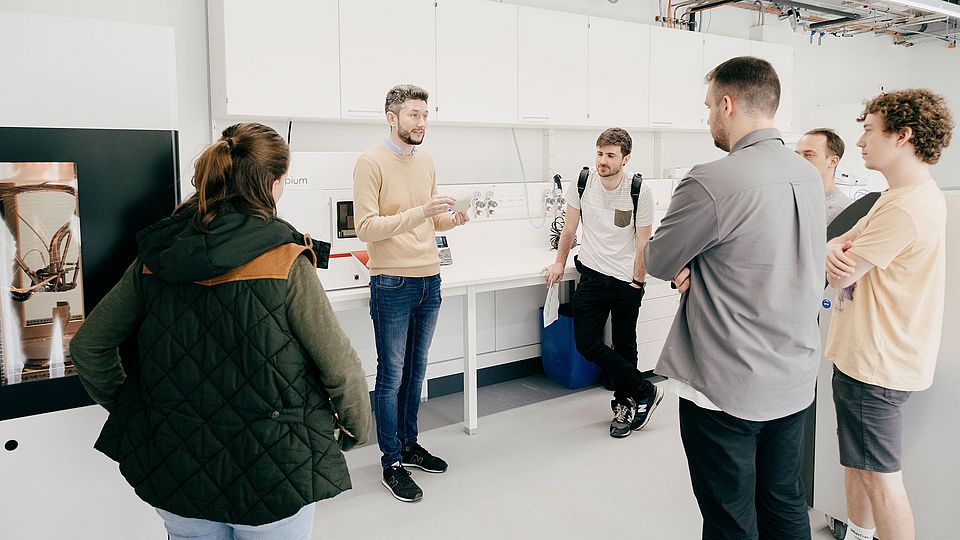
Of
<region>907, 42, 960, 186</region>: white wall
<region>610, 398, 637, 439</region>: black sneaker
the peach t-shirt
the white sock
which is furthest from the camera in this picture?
<region>907, 42, 960, 186</region>: white wall

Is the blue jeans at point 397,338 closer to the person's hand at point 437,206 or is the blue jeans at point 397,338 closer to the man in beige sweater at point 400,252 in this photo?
the man in beige sweater at point 400,252

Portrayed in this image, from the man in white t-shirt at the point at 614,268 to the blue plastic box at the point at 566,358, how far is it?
609 millimetres

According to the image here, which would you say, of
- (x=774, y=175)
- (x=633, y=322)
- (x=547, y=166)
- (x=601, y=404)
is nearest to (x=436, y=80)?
(x=547, y=166)

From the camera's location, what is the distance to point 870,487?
2.08 m

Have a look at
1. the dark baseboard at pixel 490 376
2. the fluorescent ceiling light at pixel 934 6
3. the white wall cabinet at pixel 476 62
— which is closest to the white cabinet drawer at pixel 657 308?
the dark baseboard at pixel 490 376

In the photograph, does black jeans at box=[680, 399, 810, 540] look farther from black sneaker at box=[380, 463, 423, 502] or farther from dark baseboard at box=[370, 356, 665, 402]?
dark baseboard at box=[370, 356, 665, 402]

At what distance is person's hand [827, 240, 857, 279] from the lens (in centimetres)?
192

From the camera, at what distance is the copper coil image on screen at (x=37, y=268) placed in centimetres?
158

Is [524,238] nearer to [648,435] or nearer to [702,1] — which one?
[648,435]

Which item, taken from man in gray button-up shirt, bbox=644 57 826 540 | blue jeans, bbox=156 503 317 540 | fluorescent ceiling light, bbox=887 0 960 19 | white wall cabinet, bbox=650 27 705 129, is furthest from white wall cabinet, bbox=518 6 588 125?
blue jeans, bbox=156 503 317 540

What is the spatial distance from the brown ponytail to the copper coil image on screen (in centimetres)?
44

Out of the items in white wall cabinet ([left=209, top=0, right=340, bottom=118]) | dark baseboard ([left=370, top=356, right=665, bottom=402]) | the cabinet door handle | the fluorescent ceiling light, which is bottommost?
dark baseboard ([left=370, top=356, right=665, bottom=402])

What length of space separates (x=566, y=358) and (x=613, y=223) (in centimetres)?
116

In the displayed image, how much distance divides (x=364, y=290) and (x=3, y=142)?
1.73 metres
